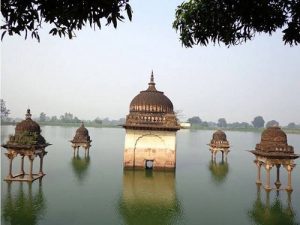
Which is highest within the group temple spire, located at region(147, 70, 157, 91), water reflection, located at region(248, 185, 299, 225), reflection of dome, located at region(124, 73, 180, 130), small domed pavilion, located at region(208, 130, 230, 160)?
temple spire, located at region(147, 70, 157, 91)

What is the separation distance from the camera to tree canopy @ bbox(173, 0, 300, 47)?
24.5 feet

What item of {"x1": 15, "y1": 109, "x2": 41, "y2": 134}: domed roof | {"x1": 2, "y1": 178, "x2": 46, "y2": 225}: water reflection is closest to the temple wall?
{"x1": 15, "y1": 109, "x2": 41, "y2": 134}: domed roof

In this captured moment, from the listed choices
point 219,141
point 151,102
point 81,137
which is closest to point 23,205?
point 151,102

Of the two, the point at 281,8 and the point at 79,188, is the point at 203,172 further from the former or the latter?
the point at 281,8

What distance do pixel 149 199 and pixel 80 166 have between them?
1298 cm

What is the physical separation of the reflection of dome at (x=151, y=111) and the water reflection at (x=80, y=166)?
5069mm

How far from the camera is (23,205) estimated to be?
53.8ft

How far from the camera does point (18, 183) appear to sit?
68.4ft

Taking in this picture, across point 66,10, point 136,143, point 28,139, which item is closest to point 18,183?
point 28,139

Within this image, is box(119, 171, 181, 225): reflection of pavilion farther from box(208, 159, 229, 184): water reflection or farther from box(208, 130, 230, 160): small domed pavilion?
box(208, 130, 230, 160): small domed pavilion

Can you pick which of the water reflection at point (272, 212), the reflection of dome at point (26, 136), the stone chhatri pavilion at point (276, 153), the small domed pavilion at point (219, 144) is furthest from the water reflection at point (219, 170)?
the reflection of dome at point (26, 136)

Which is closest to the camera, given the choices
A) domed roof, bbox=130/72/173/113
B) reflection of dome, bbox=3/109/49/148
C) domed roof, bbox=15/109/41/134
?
reflection of dome, bbox=3/109/49/148

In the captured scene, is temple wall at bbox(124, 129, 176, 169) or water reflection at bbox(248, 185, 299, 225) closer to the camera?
water reflection at bbox(248, 185, 299, 225)

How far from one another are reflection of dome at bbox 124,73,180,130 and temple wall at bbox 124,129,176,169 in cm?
56
